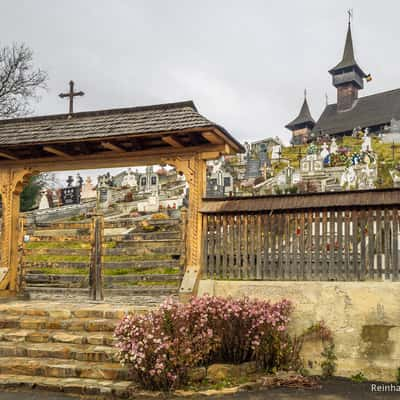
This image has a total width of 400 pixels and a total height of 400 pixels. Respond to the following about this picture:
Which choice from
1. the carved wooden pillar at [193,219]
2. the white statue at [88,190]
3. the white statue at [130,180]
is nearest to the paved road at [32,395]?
the carved wooden pillar at [193,219]

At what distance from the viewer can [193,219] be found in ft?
28.5

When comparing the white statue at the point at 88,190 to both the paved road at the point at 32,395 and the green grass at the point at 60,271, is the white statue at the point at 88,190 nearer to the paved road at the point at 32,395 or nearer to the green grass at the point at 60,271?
the green grass at the point at 60,271

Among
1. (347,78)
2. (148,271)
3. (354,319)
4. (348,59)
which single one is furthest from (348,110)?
(354,319)

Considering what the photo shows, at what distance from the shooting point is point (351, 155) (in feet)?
99.0

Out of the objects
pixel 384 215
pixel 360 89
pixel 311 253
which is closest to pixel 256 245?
pixel 311 253

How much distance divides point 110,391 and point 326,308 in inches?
135

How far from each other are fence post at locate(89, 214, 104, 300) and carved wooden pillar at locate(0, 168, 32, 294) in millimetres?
1762

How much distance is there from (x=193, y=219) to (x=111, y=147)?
82.4 inches

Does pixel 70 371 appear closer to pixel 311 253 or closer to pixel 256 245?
pixel 256 245

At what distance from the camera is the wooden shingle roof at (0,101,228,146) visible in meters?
8.74

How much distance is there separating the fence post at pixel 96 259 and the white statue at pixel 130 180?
19622 millimetres

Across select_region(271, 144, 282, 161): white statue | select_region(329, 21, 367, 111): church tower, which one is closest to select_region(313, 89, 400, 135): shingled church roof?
select_region(329, 21, 367, 111): church tower

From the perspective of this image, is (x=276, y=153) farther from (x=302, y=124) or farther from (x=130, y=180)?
(x=302, y=124)

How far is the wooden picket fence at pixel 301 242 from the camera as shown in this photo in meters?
7.62
